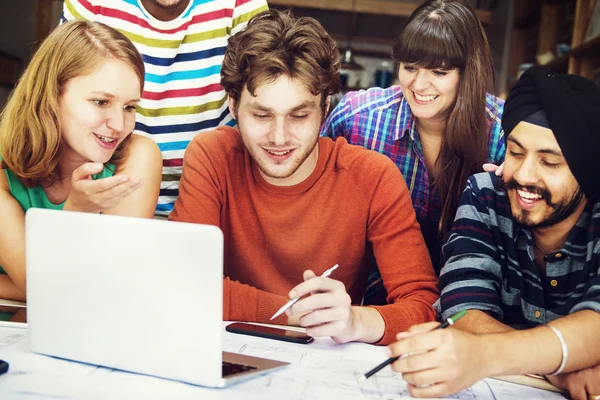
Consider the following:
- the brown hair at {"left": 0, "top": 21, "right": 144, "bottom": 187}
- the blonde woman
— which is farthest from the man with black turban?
the brown hair at {"left": 0, "top": 21, "right": 144, "bottom": 187}

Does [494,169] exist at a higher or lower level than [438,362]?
higher

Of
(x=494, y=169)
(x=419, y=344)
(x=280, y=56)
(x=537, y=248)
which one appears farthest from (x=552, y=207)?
(x=280, y=56)

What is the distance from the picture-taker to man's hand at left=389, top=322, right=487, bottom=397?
3.12ft

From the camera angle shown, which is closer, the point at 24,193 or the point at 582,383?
the point at 582,383

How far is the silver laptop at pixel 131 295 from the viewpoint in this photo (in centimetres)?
88

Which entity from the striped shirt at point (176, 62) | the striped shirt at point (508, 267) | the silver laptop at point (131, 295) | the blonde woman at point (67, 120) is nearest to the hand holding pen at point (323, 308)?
the silver laptop at point (131, 295)

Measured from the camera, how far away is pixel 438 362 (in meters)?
0.95

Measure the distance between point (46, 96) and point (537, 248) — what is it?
1.25 meters

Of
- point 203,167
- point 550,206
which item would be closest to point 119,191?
point 203,167

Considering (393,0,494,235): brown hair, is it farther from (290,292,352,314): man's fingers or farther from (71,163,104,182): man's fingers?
(71,163,104,182): man's fingers

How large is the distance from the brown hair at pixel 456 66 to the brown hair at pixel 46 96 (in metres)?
0.85

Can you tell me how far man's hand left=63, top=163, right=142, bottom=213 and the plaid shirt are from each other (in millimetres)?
861

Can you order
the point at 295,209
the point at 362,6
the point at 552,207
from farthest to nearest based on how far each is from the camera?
the point at 362,6, the point at 295,209, the point at 552,207

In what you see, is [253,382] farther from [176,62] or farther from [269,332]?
[176,62]
